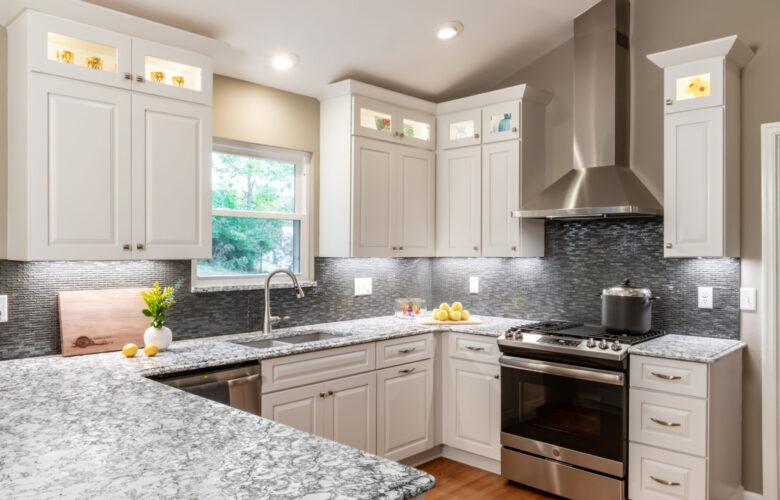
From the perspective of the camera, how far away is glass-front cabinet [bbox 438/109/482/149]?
13.1ft

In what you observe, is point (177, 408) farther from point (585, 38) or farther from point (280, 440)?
point (585, 38)

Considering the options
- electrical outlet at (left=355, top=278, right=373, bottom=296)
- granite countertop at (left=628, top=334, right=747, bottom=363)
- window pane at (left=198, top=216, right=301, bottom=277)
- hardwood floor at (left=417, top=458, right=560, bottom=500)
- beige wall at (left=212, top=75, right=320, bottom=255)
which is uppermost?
beige wall at (left=212, top=75, right=320, bottom=255)

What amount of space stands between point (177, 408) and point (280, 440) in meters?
0.47

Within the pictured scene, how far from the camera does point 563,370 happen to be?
3070 millimetres

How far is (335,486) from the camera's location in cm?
112

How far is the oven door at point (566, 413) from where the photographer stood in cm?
290

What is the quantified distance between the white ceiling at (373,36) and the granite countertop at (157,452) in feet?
6.05

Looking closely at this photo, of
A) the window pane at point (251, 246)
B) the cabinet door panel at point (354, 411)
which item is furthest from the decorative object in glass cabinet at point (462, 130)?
the cabinet door panel at point (354, 411)

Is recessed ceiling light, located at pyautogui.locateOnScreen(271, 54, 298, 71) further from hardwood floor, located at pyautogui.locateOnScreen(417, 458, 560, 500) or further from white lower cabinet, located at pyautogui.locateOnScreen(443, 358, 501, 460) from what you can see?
hardwood floor, located at pyautogui.locateOnScreen(417, 458, 560, 500)

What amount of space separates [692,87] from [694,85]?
0.01 meters

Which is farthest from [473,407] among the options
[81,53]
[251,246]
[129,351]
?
[81,53]

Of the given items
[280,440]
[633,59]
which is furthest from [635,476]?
[633,59]

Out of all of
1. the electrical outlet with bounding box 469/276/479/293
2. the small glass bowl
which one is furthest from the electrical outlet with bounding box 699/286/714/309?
the small glass bowl

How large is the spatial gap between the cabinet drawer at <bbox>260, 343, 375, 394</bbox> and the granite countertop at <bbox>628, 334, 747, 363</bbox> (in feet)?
4.73
